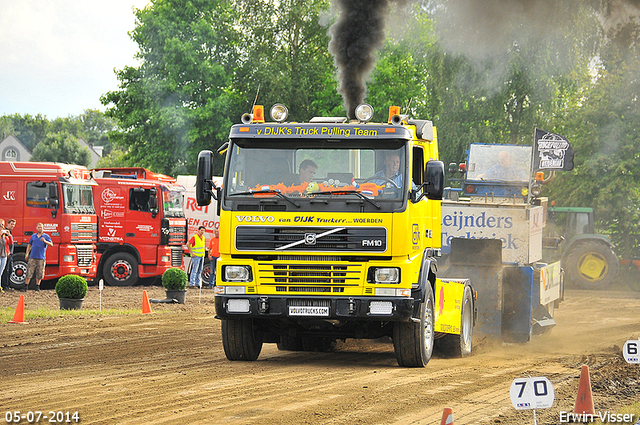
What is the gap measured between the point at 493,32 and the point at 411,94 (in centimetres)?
886

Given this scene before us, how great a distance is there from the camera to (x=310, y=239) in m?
9.68

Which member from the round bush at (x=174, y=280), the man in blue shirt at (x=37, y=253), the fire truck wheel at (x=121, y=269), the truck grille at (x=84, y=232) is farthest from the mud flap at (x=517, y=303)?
the fire truck wheel at (x=121, y=269)

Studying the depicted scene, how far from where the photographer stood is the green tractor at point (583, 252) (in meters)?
25.4

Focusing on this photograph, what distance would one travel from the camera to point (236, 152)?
33.2 ft

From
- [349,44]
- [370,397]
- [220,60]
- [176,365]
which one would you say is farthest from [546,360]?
[220,60]

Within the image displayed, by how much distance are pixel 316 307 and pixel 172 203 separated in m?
16.7

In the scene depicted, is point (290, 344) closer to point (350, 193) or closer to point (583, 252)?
point (350, 193)

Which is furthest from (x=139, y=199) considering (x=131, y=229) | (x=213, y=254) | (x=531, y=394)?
(x=531, y=394)

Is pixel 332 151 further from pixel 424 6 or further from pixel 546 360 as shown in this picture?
pixel 424 6

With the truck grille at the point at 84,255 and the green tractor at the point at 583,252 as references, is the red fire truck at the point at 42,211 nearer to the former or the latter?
the truck grille at the point at 84,255

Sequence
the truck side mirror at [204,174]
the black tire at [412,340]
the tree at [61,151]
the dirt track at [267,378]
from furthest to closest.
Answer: the tree at [61,151] → the black tire at [412,340] → the truck side mirror at [204,174] → the dirt track at [267,378]

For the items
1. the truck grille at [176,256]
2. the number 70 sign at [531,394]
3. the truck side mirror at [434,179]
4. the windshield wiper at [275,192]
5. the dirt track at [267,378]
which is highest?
the truck side mirror at [434,179]

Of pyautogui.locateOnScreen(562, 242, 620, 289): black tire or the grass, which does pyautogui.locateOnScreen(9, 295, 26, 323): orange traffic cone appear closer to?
the grass

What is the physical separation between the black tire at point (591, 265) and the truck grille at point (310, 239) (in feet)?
57.4
